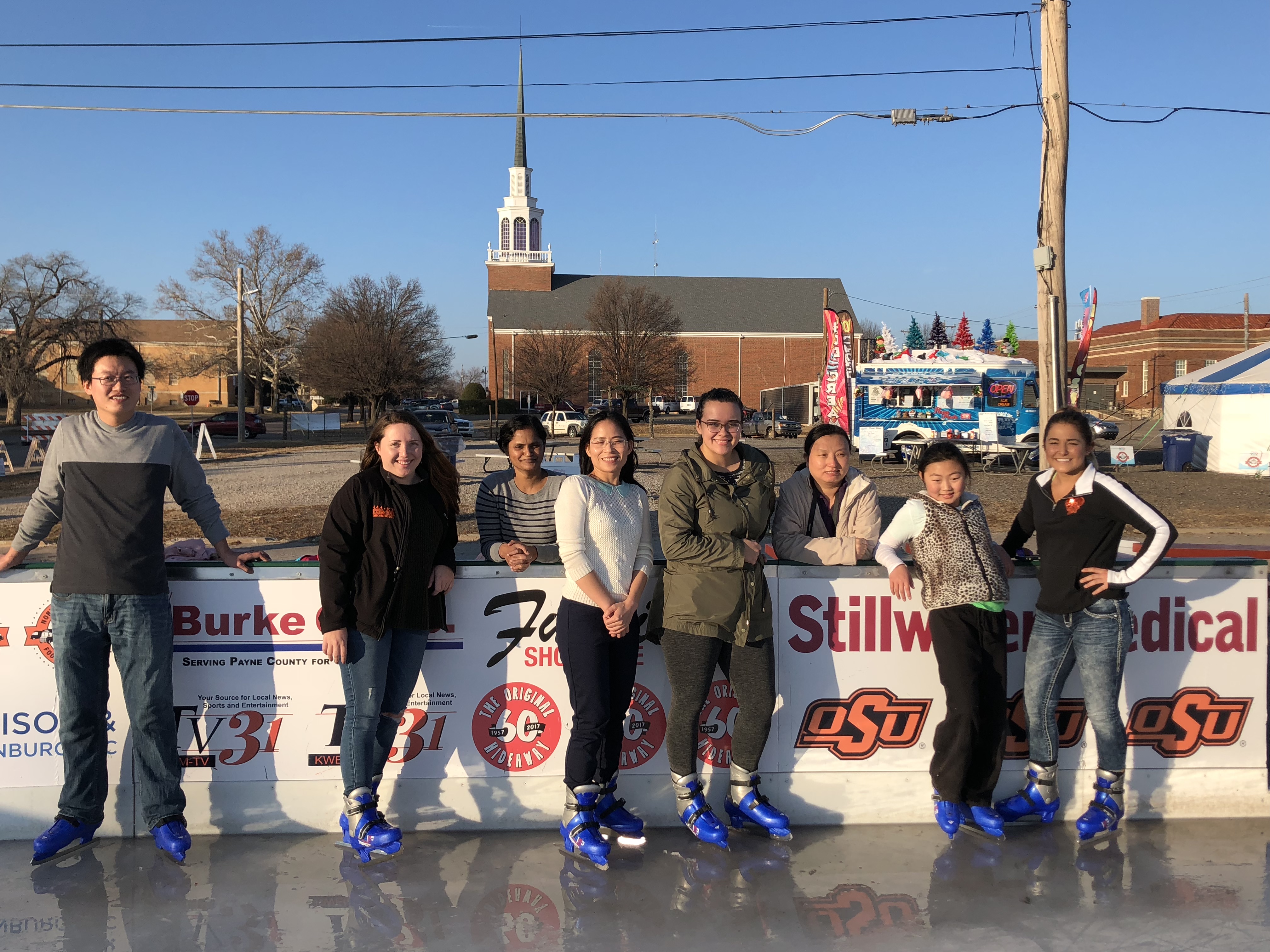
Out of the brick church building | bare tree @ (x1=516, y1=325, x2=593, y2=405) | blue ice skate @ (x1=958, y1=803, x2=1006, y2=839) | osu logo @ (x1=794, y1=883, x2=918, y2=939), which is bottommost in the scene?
osu logo @ (x1=794, y1=883, x2=918, y2=939)

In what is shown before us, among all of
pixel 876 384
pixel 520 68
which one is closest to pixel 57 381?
pixel 520 68

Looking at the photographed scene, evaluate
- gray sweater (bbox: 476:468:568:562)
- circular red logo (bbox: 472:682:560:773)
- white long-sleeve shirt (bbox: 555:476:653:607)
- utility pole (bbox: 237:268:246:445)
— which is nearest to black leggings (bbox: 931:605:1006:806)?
white long-sleeve shirt (bbox: 555:476:653:607)

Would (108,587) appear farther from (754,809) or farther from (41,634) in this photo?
(754,809)

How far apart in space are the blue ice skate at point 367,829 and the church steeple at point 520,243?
8179 cm

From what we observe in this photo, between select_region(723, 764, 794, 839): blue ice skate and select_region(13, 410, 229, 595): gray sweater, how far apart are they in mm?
2423

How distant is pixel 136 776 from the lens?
4066mm

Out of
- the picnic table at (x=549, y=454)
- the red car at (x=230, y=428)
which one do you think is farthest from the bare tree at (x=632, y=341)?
the red car at (x=230, y=428)

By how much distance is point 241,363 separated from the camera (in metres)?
35.4

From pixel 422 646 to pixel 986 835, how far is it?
251 centimetres

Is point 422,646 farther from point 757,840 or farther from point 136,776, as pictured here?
point 757,840

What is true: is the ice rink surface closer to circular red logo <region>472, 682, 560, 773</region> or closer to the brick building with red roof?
circular red logo <region>472, 682, 560, 773</region>

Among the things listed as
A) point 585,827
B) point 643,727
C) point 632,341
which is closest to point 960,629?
point 643,727

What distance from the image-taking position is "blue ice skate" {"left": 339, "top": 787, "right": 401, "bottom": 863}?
3.75m

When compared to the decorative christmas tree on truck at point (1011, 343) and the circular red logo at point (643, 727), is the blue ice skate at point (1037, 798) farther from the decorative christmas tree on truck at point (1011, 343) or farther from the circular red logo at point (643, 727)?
the decorative christmas tree on truck at point (1011, 343)
